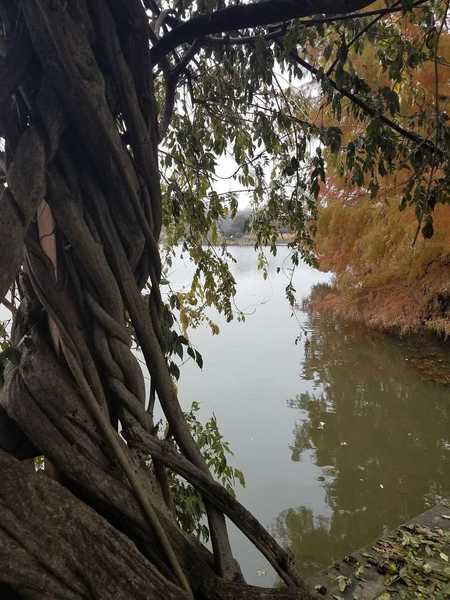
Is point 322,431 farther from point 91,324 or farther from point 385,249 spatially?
point 91,324

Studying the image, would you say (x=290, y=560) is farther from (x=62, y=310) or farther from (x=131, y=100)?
(x=131, y=100)

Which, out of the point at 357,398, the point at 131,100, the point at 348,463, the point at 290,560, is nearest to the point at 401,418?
the point at 357,398

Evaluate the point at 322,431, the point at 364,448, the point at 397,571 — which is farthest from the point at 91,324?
the point at 322,431

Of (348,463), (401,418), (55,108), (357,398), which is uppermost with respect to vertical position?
(357,398)

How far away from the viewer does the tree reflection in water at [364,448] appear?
3260 millimetres

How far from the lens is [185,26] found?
39.1 inches

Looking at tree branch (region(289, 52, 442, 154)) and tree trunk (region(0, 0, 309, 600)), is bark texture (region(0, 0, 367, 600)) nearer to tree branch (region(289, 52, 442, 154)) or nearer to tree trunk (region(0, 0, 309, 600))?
tree trunk (region(0, 0, 309, 600))

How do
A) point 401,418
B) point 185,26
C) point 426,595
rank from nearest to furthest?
point 185,26 → point 426,595 → point 401,418

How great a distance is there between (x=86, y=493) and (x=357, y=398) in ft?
17.6

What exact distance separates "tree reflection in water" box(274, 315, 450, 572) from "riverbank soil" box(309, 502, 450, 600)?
658mm

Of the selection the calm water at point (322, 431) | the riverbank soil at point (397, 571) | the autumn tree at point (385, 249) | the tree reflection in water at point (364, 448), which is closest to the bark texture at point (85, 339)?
the riverbank soil at point (397, 571)

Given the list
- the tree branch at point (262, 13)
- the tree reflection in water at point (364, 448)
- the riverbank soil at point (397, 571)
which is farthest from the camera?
the tree reflection in water at point (364, 448)

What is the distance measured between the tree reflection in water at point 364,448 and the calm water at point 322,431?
1 centimetres

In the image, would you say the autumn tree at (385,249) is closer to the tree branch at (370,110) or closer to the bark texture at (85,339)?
the tree branch at (370,110)
